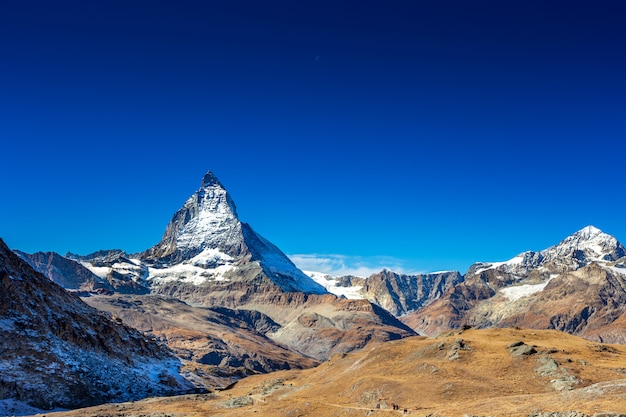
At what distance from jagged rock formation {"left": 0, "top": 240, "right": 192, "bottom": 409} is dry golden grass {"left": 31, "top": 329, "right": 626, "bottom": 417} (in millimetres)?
14014

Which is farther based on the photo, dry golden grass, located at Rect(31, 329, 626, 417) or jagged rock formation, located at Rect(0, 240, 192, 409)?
jagged rock formation, located at Rect(0, 240, 192, 409)

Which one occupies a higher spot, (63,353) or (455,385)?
(63,353)

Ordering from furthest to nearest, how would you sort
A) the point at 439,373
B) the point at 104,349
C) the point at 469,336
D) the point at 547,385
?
the point at 104,349 < the point at 469,336 < the point at 439,373 < the point at 547,385

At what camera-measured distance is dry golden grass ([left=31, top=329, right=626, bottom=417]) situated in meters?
59.5

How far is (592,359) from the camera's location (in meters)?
86.5

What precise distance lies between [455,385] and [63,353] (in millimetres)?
90532

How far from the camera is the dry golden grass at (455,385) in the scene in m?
59.5

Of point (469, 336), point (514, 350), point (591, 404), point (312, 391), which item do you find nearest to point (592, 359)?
point (514, 350)

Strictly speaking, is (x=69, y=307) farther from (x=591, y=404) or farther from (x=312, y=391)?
(x=591, y=404)

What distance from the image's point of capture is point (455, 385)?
76.4 metres

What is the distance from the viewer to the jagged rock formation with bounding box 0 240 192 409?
110 metres

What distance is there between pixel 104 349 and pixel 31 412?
35.5 m

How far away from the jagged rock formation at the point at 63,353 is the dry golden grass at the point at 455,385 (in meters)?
14.0

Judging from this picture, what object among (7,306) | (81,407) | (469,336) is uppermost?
(7,306)
